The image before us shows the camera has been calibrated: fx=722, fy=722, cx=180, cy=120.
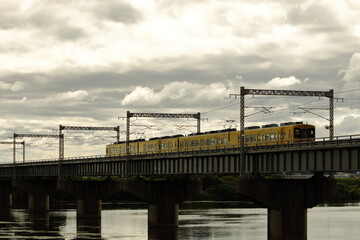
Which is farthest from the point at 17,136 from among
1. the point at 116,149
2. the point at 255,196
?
the point at 255,196

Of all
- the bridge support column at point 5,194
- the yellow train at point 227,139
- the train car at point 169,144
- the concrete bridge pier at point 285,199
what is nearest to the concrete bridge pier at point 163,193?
the train car at point 169,144

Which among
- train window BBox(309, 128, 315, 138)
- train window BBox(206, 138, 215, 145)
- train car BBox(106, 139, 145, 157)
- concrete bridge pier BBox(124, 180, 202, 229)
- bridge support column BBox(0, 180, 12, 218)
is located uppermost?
train window BBox(309, 128, 315, 138)

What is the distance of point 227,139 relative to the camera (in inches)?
3676

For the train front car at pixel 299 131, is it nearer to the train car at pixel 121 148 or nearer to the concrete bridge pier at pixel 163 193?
the concrete bridge pier at pixel 163 193

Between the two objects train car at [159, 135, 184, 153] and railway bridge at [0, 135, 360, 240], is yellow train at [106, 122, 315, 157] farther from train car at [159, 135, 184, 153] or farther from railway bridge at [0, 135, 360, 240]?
railway bridge at [0, 135, 360, 240]

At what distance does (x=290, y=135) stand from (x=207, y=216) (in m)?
53.1

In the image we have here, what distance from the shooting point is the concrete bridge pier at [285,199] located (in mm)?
78562

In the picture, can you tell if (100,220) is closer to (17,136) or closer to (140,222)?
(140,222)

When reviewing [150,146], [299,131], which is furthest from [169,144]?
[299,131]

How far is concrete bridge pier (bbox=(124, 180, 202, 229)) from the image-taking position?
10738 centimetres

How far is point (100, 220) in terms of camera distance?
127250 mm

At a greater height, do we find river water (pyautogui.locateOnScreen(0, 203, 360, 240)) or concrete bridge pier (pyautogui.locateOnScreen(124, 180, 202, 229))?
concrete bridge pier (pyautogui.locateOnScreen(124, 180, 202, 229))

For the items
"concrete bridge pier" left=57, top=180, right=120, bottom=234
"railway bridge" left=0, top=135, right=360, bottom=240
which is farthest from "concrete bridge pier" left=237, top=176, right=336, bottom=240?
"concrete bridge pier" left=57, top=180, right=120, bottom=234

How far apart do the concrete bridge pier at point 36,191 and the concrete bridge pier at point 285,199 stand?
9196 cm
